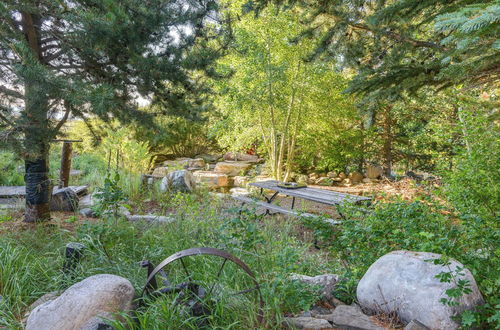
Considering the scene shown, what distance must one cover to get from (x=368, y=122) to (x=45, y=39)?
3257 mm

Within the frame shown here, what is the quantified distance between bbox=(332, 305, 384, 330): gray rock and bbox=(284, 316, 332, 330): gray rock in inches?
2.5

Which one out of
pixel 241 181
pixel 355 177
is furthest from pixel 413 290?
pixel 355 177

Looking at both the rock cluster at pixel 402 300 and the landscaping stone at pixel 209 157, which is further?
the landscaping stone at pixel 209 157

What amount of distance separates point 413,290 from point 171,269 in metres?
1.59

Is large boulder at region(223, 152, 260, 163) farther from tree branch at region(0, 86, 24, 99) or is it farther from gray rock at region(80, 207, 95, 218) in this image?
tree branch at region(0, 86, 24, 99)

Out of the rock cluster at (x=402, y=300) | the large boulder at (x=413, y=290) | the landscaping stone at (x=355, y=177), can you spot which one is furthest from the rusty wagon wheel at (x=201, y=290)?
the landscaping stone at (x=355, y=177)

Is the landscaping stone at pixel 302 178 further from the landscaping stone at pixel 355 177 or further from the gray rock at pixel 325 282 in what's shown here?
the gray rock at pixel 325 282

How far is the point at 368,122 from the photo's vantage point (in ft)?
10.2

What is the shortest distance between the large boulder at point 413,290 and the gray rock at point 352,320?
0.14m

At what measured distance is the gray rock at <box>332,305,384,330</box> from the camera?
160cm

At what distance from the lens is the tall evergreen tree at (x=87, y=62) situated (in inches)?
87.3

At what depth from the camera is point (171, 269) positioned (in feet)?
7.75

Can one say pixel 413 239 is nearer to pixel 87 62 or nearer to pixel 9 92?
pixel 87 62

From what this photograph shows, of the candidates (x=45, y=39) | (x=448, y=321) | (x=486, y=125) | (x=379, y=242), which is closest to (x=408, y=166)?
(x=486, y=125)
